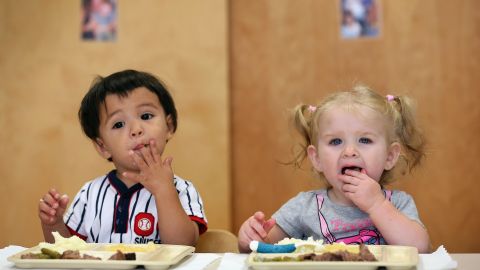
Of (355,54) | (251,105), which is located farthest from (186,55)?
(355,54)

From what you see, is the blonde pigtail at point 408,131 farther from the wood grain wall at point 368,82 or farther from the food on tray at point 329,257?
the wood grain wall at point 368,82

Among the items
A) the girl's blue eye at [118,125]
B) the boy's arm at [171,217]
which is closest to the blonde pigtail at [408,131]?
the boy's arm at [171,217]

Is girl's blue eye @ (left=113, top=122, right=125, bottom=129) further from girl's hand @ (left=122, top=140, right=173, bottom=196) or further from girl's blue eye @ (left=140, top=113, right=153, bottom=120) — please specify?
girl's hand @ (left=122, top=140, right=173, bottom=196)

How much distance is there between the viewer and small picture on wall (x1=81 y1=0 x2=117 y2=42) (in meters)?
3.66

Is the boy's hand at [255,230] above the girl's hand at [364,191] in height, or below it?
below

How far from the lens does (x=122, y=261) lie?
3.72ft

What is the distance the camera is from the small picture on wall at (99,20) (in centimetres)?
366

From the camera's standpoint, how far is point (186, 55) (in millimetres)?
3627

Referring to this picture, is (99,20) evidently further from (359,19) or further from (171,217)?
(171,217)

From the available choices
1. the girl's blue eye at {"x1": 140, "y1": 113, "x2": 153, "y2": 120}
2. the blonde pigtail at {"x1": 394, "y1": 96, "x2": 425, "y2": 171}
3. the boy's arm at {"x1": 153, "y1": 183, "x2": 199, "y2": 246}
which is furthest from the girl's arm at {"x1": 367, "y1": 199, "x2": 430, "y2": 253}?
the girl's blue eye at {"x1": 140, "y1": 113, "x2": 153, "y2": 120}

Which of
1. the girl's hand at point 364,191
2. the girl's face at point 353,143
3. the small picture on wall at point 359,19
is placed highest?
the small picture on wall at point 359,19

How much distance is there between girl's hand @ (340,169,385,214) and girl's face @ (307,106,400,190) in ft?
0.22

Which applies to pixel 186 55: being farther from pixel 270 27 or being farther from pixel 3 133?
pixel 3 133

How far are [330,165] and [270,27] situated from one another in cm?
211
